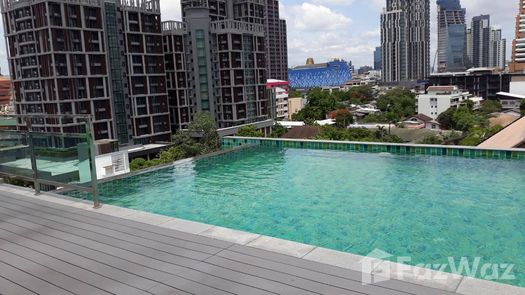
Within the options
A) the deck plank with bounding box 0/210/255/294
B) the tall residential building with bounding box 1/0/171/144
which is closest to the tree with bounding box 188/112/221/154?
the tall residential building with bounding box 1/0/171/144

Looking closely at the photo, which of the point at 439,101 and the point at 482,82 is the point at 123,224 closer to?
the point at 439,101

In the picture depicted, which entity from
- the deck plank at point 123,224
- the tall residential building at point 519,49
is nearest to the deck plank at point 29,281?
the deck plank at point 123,224

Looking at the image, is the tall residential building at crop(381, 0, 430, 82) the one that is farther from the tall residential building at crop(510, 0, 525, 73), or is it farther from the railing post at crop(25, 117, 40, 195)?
the railing post at crop(25, 117, 40, 195)

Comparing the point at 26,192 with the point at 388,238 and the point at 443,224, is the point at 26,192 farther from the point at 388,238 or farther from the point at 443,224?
the point at 443,224

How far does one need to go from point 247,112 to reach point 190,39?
42.1 ft

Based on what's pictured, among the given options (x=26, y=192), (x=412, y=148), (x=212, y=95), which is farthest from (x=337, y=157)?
(x=212, y=95)

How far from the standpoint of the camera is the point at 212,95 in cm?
5538

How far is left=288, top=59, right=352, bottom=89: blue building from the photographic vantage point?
161 m

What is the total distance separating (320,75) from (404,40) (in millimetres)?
39032

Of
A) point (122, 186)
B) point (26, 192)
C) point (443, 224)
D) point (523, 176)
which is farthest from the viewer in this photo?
point (122, 186)

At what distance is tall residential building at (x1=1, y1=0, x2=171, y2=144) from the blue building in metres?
119

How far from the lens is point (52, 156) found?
7.84 metres

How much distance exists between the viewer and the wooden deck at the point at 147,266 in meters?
3.81

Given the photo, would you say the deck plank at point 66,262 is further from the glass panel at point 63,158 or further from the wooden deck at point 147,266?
the glass panel at point 63,158
